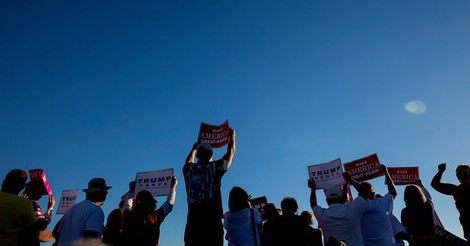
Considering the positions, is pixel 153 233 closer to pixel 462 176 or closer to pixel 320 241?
pixel 320 241

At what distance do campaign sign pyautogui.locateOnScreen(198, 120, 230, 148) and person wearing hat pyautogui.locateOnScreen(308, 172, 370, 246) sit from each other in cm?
326

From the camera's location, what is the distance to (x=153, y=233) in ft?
16.1

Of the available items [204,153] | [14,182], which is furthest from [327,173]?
[14,182]

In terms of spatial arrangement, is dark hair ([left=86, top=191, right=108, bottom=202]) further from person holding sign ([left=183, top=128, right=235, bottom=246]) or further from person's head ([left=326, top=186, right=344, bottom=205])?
person's head ([left=326, top=186, right=344, bottom=205])

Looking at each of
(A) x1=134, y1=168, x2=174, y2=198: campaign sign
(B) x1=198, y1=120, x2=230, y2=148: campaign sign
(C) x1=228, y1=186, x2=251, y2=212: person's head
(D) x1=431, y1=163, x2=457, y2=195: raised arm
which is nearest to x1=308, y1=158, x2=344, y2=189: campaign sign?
(B) x1=198, y1=120, x2=230, y2=148: campaign sign

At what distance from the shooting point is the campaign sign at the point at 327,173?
9195 mm

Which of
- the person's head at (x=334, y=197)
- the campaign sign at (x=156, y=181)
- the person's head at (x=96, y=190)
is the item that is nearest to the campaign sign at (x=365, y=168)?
the person's head at (x=334, y=197)

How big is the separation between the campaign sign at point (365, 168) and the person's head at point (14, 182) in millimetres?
8252

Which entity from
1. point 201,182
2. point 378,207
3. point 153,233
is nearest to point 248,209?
point 201,182

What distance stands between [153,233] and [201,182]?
121 cm

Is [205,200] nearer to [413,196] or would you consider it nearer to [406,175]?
[413,196]

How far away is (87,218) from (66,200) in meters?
7.77

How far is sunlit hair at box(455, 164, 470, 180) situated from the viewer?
16.4 ft

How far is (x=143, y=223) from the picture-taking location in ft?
15.9
